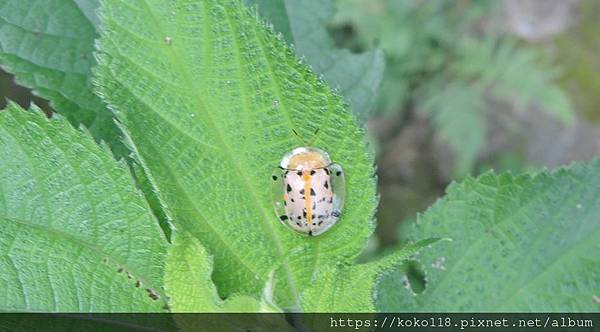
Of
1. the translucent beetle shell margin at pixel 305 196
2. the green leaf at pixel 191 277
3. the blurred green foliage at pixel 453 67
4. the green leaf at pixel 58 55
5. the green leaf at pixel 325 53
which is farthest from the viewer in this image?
the blurred green foliage at pixel 453 67

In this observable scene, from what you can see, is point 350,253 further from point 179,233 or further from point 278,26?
point 278,26

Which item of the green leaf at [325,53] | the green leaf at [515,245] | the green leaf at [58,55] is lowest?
the green leaf at [515,245]

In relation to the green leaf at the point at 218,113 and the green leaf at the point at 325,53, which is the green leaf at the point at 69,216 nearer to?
the green leaf at the point at 218,113

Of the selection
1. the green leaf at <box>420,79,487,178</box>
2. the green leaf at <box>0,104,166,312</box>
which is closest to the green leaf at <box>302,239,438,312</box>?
the green leaf at <box>0,104,166,312</box>

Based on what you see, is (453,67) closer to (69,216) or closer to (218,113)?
(218,113)

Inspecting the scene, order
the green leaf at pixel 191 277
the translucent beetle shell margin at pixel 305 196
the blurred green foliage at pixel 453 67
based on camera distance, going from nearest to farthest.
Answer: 1. the green leaf at pixel 191 277
2. the translucent beetle shell margin at pixel 305 196
3. the blurred green foliage at pixel 453 67

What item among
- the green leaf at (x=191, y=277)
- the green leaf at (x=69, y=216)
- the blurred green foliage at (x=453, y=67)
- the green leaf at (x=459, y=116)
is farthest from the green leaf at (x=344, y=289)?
the green leaf at (x=459, y=116)

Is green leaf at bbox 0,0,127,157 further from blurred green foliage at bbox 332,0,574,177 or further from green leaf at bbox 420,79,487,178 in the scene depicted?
green leaf at bbox 420,79,487,178
